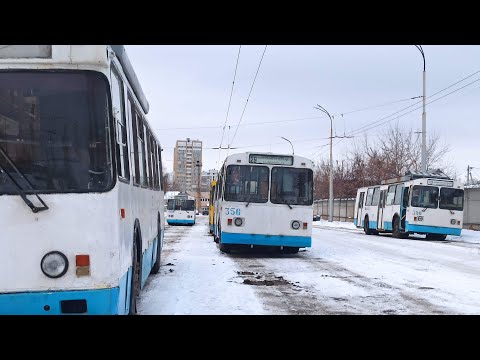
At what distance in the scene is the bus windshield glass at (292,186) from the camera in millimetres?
15336

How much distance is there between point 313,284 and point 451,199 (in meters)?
18.3

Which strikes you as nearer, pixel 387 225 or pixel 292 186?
pixel 292 186

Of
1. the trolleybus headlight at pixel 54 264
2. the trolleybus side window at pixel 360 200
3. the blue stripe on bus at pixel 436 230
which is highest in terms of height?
the trolleybus side window at pixel 360 200

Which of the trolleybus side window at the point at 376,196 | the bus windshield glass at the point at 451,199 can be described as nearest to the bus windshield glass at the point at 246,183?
the bus windshield glass at the point at 451,199

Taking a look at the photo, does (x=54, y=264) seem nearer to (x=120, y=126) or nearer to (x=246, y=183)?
(x=120, y=126)

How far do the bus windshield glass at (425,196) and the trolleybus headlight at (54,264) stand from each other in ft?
78.0

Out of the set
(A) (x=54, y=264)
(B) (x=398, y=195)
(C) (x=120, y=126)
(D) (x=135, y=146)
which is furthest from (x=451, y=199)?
(A) (x=54, y=264)

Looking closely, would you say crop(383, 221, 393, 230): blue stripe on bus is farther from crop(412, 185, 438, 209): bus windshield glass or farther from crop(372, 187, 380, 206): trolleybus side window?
crop(412, 185, 438, 209): bus windshield glass

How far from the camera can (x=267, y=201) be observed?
15312mm

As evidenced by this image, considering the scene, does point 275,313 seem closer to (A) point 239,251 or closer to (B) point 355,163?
(A) point 239,251

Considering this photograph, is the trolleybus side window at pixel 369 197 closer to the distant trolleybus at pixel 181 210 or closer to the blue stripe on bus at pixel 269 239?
the distant trolleybus at pixel 181 210

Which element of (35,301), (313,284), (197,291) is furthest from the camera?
(313,284)
